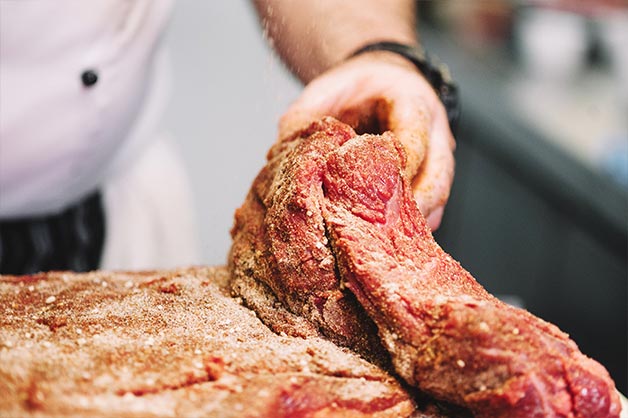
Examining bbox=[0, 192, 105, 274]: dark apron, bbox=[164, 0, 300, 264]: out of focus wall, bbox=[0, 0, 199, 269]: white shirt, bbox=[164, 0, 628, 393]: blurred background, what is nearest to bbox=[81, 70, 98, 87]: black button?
bbox=[0, 0, 199, 269]: white shirt

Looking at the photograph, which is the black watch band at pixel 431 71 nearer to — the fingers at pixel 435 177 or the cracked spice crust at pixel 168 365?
the fingers at pixel 435 177

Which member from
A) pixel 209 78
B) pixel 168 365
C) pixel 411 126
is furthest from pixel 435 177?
pixel 209 78

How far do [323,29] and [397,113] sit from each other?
2.79 ft

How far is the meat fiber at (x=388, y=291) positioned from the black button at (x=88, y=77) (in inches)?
41.2

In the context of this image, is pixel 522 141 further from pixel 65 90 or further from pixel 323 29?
pixel 65 90

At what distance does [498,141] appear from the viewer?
4758 mm

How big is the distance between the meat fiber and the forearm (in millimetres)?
939

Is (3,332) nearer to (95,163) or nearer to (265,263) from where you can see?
(265,263)

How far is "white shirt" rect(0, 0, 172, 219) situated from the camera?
2.23 meters

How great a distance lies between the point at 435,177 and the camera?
187 centimetres

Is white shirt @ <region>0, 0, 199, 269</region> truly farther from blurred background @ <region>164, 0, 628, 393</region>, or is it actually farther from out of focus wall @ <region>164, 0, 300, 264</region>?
out of focus wall @ <region>164, 0, 300, 264</region>

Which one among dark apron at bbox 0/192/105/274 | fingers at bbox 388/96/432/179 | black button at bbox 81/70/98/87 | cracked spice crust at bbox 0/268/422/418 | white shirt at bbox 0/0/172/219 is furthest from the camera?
dark apron at bbox 0/192/105/274

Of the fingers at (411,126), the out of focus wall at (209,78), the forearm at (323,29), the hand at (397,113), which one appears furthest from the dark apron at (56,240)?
the out of focus wall at (209,78)

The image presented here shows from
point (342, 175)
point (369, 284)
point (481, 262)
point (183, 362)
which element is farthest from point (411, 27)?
point (481, 262)
